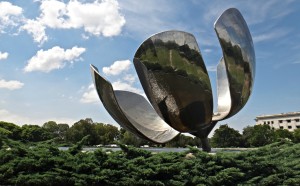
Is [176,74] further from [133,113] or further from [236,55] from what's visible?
[133,113]

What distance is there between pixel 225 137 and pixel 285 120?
127 ft

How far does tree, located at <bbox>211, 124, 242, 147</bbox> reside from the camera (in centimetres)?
3588

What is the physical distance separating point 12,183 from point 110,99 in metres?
2.64

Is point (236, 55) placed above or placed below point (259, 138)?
below

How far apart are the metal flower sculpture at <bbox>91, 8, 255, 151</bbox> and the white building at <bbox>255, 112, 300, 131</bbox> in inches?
2544

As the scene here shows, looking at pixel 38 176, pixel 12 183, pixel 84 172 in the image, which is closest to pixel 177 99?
pixel 84 172

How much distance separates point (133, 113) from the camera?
30.2ft

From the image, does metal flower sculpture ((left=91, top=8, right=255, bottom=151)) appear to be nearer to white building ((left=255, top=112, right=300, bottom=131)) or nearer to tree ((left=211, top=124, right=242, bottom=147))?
tree ((left=211, top=124, right=242, bottom=147))

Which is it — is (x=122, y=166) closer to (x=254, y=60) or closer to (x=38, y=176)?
(x=38, y=176)

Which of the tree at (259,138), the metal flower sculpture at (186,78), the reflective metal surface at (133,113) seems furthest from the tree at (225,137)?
the metal flower sculpture at (186,78)

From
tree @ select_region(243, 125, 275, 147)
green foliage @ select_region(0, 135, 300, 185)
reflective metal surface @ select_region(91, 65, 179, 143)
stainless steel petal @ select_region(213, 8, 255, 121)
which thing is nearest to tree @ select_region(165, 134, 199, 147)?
tree @ select_region(243, 125, 275, 147)

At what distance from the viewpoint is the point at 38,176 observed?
645cm

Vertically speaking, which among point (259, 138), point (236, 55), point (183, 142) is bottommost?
point (183, 142)

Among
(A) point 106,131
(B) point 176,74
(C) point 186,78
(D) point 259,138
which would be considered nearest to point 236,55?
(C) point 186,78
